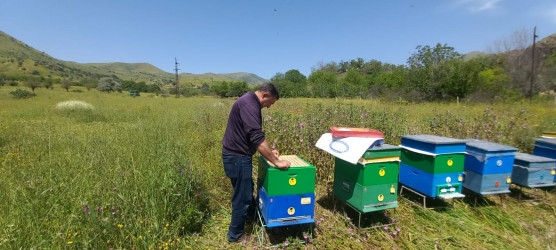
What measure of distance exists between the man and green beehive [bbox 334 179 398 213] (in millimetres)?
1150

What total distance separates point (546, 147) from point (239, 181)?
6.11m

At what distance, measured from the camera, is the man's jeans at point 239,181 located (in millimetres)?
3153

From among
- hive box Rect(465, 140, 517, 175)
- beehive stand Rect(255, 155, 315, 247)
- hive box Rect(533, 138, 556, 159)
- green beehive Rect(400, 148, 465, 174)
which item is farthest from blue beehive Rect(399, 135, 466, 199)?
hive box Rect(533, 138, 556, 159)

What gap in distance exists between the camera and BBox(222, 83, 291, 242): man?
2971 mm

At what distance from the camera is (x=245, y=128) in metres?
2.98

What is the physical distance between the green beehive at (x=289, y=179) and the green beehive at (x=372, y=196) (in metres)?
0.75

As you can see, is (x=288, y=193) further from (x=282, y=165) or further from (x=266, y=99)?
(x=266, y=99)

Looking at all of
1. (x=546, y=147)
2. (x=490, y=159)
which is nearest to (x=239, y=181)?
(x=490, y=159)

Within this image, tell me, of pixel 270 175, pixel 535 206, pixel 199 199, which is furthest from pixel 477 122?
pixel 199 199

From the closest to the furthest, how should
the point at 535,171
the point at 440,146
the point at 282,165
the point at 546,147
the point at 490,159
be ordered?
the point at 282,165 → the point at 440,146 → the point at 490,159 → the point at 535,171 → the point at 546,147

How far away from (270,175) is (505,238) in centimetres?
370

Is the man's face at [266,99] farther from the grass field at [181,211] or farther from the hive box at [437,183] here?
the hive box at [437,183]

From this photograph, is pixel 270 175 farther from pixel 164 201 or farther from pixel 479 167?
pixel 479 167

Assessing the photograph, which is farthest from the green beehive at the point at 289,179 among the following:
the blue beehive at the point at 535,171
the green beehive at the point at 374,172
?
the blue beehive at the point at 535,171
